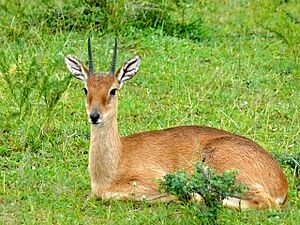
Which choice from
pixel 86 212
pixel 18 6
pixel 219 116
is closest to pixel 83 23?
pixel 18 6

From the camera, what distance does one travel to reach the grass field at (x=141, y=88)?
23.5ft

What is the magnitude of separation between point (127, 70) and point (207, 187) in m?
1.53

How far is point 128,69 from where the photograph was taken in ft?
25.0

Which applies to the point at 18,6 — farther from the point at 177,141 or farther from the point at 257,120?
the point at 177,141

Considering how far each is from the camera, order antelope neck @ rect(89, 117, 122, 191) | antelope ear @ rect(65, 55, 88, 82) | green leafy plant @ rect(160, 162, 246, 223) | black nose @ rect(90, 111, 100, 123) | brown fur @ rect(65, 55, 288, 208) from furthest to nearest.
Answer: antelope ear @ rect(65, 55, 88, 82)
antelope neck @ rect(89, 117, 122, 191)
black nose @ rect(90, 111, 100, 123)
brown fur @ rect(65, 55, 288, 208)
green leafy plant @ rect(160, 162, 246, 223)

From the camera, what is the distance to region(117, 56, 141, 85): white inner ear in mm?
7543

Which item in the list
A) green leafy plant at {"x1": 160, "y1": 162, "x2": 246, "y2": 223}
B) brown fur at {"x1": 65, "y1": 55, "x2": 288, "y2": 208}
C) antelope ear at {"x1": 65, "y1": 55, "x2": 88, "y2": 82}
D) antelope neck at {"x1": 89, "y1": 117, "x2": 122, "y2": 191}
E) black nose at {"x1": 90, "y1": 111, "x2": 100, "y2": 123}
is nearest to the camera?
green leafy plant at {"x1": 160, "y1": 162, "x2": 246, "y2": 223}

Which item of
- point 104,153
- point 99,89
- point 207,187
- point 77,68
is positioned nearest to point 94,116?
point 99,89

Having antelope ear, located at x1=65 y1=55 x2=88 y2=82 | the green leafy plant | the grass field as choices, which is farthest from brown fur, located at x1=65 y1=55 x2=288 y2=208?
the green leafy plant

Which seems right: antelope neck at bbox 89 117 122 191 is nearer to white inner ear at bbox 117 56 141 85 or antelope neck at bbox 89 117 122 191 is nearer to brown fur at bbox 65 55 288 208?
brown fur at bbox 65 55 288 208

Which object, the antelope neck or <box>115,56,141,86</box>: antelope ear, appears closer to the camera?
the antelope neck

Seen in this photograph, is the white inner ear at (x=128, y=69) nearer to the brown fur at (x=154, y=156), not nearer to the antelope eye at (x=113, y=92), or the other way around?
the brown fur at (x=154, y=156)

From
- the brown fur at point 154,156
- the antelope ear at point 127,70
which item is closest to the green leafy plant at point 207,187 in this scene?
the brown fur at point 154,156

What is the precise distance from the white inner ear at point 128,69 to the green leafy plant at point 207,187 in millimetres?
1193
